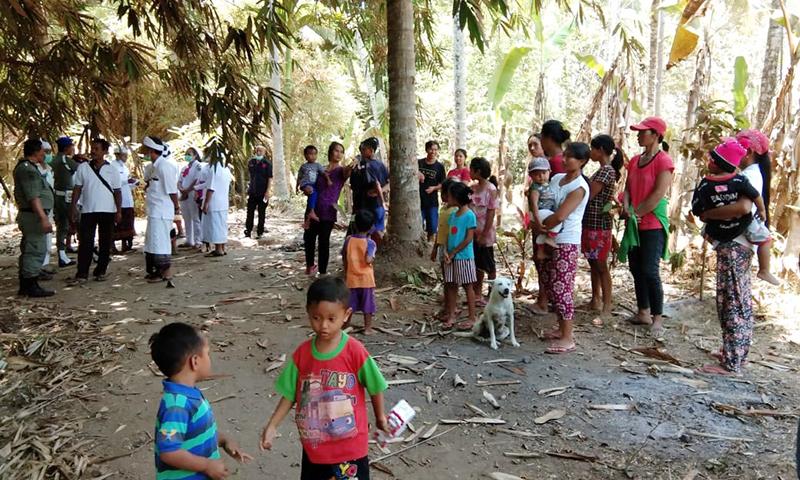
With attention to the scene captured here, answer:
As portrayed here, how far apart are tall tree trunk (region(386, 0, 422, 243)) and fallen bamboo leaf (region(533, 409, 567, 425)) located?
3.36m

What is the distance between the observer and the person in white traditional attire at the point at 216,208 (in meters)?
8.81

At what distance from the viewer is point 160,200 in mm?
7137

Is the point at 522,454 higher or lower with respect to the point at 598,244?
lower

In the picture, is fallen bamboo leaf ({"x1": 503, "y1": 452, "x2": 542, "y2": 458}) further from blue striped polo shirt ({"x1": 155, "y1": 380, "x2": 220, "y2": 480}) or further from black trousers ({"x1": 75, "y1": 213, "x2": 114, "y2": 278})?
black trousers ({"x1": 75, "y1": 213, "x2": 114, "y2": 278})

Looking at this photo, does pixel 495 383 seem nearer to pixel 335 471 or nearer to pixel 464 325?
pixel 464 325

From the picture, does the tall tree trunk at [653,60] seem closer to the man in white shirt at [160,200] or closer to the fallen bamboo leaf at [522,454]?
the man in white shirt at [160,200]

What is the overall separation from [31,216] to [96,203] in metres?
0.78

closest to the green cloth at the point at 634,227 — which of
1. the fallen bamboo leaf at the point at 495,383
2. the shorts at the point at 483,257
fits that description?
the shorts at the point at 483,257

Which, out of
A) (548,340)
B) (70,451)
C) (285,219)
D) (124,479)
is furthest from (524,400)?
(285,219)

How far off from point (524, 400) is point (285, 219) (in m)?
11.1

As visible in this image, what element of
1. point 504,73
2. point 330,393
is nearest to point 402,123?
A: point 504,73

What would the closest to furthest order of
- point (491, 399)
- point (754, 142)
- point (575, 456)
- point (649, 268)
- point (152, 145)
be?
point (575, 456) < point (491, 399) < point (754, 142) < point (649, 268) < point (152, 145)

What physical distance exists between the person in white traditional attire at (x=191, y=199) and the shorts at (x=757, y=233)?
7.91 m

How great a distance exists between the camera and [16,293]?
6.86 metres
